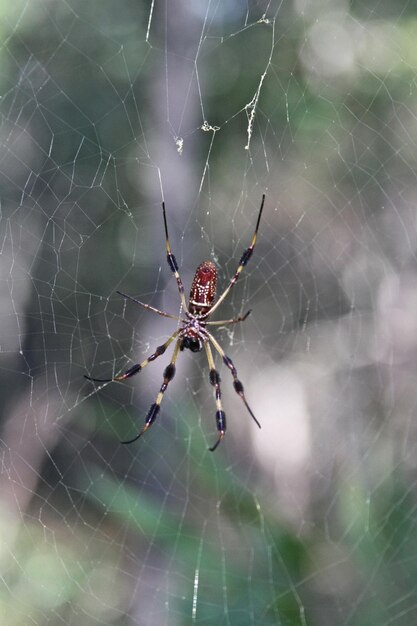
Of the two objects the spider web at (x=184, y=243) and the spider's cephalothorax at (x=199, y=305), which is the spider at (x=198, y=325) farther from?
the spider web at (x=184, y=243)

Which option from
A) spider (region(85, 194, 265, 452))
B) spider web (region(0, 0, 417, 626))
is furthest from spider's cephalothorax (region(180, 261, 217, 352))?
spider web (region(0, 0, 417, 626))

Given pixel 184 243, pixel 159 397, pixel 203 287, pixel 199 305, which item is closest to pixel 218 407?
pixel 159 397

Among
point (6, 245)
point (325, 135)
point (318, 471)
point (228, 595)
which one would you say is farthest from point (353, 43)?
point (228, 595)

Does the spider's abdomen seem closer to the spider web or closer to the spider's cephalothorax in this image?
the spider's cephalothorax

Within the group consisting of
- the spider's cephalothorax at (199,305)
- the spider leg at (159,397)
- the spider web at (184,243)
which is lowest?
the spider leg at (159,397)

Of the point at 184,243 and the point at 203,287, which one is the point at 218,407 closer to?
the point at 203,287

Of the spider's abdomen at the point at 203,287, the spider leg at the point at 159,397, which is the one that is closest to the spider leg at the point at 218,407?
the spider leg at the point at 159,397
